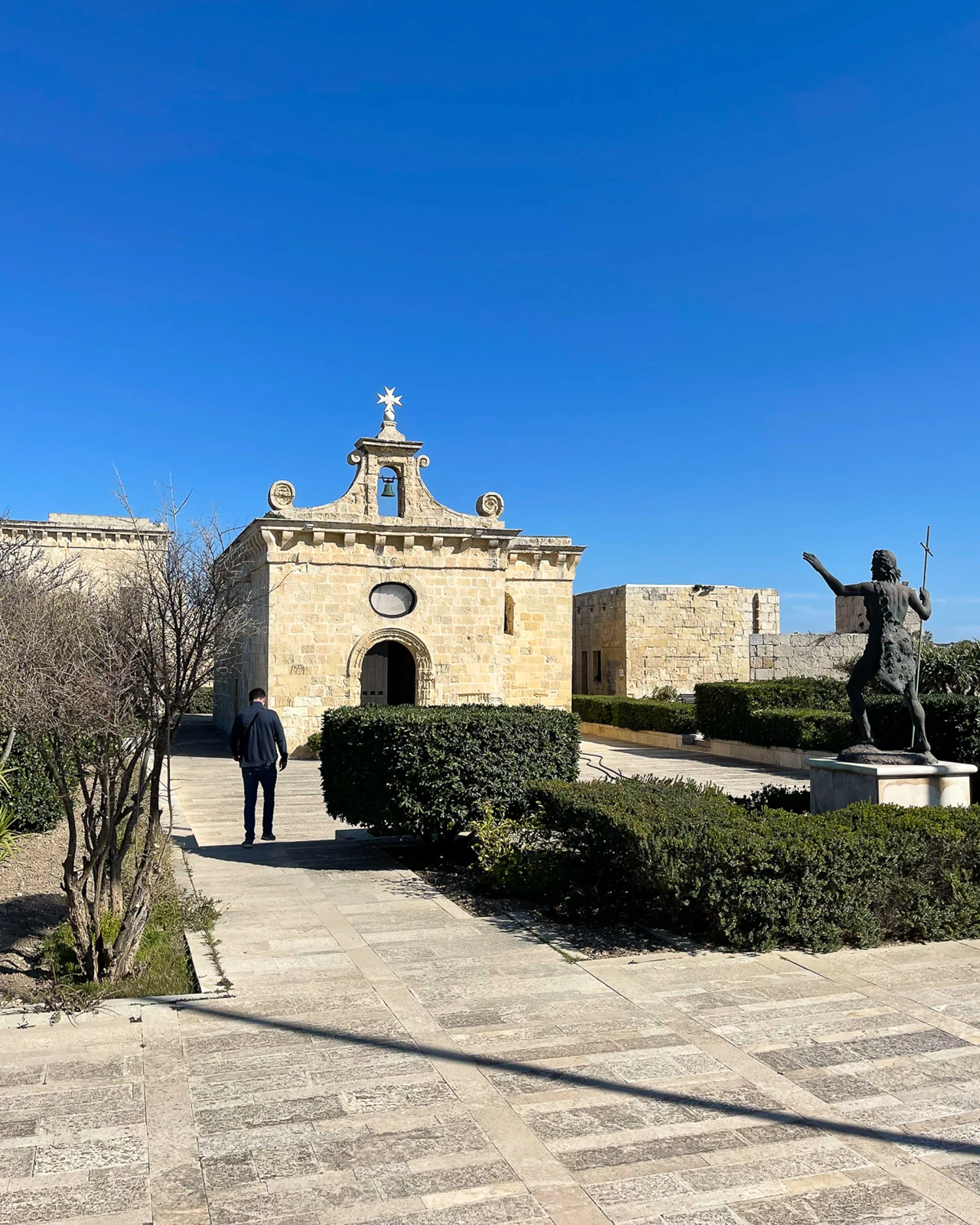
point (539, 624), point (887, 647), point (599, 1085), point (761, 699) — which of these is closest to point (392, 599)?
point (539, 624)

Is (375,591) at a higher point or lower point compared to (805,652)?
higher

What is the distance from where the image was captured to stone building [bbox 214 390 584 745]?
1988 cm

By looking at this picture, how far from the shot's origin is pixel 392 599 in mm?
20828

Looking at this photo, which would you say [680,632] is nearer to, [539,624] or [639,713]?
[639,713]

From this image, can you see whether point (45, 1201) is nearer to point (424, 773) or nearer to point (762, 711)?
point (424, 773)

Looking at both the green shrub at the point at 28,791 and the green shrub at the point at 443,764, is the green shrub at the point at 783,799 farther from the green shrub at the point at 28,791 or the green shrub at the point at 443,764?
the green shrub at the point at 28,791

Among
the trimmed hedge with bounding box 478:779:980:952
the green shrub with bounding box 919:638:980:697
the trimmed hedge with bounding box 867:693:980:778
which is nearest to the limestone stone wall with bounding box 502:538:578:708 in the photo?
the green shrub with bounding box 919:638:980:697

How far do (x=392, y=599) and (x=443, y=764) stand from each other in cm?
1245

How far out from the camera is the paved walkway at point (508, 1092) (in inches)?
127

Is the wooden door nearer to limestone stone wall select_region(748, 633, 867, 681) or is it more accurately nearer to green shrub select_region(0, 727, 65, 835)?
limestone stone wall select_region(748, 633, 867, 681)

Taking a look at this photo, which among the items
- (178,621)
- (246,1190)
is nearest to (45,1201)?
(246,1190)

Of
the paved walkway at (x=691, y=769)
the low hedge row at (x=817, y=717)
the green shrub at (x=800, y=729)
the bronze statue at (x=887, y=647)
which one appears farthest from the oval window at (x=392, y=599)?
the bronze statue at (x=887, y=647)

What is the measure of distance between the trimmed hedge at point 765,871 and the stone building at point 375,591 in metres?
13.1

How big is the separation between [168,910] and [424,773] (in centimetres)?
249
